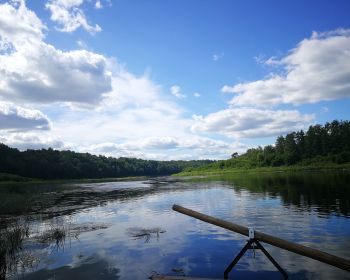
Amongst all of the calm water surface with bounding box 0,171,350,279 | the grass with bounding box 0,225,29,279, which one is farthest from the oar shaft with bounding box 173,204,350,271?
the grass with bounding box 0,225,29,279

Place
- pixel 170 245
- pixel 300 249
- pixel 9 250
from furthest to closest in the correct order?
1. pixel 170 245
2. pixel 9 250
3. pixel 300 249

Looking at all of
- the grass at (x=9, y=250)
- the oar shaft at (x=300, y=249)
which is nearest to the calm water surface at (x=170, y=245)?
the grass at (x=9, y=250)

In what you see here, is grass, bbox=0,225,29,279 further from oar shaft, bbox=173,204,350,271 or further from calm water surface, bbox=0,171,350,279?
oar shaft, bbox=173,204,350,271

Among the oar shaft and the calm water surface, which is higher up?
the oar shaft

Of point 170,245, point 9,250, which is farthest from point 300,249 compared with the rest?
point 9,250

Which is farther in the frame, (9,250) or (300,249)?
(9,250)

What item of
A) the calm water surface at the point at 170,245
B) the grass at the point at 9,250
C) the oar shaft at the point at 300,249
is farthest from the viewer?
the grass at the point at 9,250

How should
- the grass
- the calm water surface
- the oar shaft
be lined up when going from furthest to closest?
1. the grass
2. the calm water surface
3. the oar shaft

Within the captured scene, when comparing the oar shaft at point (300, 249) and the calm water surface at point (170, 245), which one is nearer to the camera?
the oar shaft at point (300, 249)

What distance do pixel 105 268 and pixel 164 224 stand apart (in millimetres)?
14991

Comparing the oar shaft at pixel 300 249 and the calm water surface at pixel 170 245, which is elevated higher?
the oar shaft at pixel 300 249

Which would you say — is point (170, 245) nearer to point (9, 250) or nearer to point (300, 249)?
point (9, 250)

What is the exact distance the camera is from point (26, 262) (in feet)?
69.4

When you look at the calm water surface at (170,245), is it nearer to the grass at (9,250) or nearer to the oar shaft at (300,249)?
the grass at (9,250)
